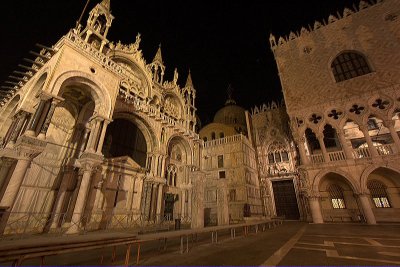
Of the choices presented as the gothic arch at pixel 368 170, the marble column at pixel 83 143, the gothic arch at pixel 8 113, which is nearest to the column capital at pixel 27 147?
the marble column at pixel 83 143

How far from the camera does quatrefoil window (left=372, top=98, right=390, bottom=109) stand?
1719 centimetres

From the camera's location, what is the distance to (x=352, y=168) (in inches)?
661

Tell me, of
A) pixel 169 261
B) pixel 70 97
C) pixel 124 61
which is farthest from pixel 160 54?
pixel 169 261

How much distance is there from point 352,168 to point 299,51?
50.2ft

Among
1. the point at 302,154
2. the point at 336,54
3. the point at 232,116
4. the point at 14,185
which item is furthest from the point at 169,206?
the point at 232,116

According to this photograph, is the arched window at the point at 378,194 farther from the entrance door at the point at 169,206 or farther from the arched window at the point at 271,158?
the entrance door at the point at 169,206

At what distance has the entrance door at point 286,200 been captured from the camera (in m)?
25.2

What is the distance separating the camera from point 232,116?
133ft

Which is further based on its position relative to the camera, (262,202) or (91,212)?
(262,202)

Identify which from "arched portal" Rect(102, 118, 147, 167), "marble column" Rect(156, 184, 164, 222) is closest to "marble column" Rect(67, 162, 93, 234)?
"arched portal" Rect(102, 118, 147, 167)

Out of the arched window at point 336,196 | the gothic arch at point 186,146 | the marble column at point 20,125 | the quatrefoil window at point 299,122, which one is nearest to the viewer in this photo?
the marble column at point 20,125

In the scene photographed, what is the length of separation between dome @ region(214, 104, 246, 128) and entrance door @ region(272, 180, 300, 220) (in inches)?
594

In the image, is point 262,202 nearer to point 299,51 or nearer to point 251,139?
point 251,139

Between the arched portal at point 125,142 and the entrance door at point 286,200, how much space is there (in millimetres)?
19827
